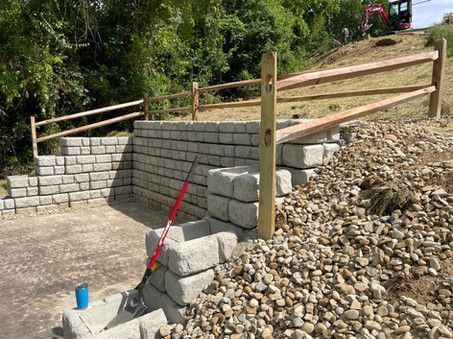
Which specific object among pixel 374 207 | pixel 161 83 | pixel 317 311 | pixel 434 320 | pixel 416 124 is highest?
pixel 161 83

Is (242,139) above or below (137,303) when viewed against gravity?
above

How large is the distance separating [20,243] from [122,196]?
328cm

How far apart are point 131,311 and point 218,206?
1.35 m

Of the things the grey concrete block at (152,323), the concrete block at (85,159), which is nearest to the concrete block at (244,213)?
the grey concrete block at (152,323)

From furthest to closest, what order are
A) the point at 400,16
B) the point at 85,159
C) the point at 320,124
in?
the point at 400,16 → the point at 85,159 → the point at 320,124

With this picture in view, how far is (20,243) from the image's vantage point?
6438mm

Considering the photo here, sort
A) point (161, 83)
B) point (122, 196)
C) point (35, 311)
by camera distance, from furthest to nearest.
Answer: point (161, 83), point (122, 196), point (35, 311)

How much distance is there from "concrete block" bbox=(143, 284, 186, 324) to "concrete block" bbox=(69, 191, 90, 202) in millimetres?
5971

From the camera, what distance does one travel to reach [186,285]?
3.11 meters

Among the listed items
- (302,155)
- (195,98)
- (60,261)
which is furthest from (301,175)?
(195,98)

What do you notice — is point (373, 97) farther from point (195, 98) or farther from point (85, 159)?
point (85, 159)

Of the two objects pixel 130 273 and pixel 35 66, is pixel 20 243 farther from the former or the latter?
pixel 35 66

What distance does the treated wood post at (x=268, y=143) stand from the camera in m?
3.14

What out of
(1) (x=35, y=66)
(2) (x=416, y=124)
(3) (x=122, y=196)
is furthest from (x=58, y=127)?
(2) (x=416, y=124)
